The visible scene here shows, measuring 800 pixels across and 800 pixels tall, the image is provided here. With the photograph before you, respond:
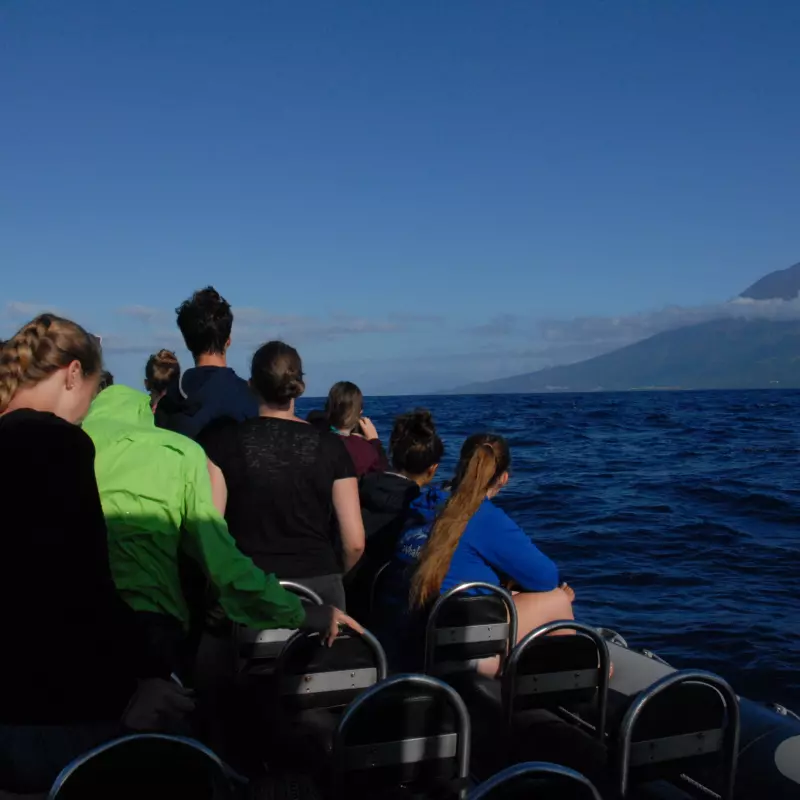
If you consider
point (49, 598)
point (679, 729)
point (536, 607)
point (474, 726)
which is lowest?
→ point (474, 726)

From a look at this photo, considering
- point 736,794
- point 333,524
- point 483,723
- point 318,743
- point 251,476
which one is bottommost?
point 736,794

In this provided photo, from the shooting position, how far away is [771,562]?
984cm

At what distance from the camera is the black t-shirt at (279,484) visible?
335 cm

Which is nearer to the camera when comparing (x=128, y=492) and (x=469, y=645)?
(x=128, y=492)

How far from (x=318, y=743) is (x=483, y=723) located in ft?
3.16

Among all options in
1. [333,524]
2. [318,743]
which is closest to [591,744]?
[318,743]

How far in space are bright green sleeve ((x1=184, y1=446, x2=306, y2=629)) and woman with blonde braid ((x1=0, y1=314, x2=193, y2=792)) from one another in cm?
35

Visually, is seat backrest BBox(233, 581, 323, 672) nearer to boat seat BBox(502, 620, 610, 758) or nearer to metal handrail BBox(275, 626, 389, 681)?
metal handrail BBox(275, 626, 389, 681)

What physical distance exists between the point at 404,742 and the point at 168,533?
0.85 metres

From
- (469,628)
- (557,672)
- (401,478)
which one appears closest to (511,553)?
(469,628)

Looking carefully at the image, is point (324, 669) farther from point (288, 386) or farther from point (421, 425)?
point (421, 425)

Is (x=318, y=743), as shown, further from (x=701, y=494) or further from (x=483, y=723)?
(x=701, y=494)

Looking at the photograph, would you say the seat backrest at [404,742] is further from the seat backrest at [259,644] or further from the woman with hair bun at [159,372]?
the woman with hair bun at [159,372]

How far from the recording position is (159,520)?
2271 millimetres
